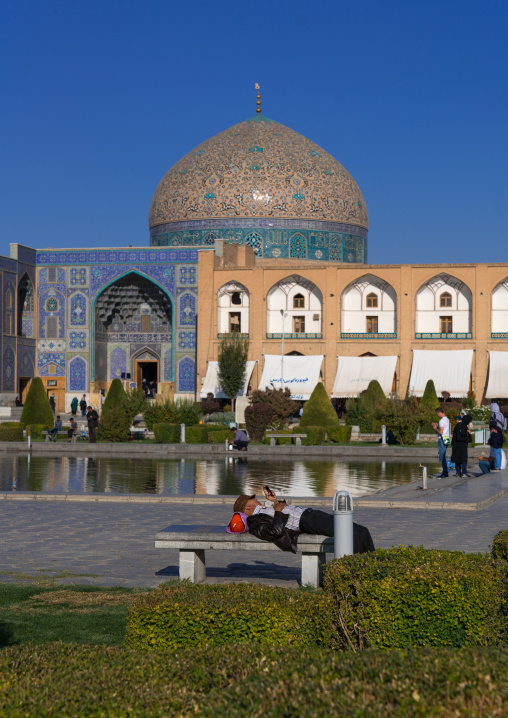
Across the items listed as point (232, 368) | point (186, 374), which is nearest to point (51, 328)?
point (186, 374)

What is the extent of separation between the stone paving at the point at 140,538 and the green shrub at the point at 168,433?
34.3 ft

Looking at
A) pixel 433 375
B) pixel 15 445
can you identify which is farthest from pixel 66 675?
pixel 433 375

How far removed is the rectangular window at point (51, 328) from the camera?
34.0 m

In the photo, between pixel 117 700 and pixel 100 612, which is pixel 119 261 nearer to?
pixel 100 612

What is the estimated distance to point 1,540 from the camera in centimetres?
740

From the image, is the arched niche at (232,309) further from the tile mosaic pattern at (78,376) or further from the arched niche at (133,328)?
the tile mosaic pattern at (78,376)

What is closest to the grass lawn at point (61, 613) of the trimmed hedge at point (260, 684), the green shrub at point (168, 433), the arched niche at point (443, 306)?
the trimmed hedge at point (260, 684)

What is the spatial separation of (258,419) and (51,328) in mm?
15303

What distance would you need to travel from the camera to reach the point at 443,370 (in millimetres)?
30531

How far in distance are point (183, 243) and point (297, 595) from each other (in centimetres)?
3234

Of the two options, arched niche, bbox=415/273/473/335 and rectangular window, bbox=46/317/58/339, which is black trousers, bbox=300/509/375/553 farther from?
rectangular window, bbox=46/317/58/339

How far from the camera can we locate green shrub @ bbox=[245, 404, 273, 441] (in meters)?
20.8

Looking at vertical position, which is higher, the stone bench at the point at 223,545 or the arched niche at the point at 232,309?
the arched niche at the point at 232,309

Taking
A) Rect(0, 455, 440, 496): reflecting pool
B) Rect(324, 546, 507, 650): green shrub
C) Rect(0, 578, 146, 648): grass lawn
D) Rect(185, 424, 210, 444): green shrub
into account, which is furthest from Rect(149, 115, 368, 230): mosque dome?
Rect(324, 546, 507, 650): green shrub
